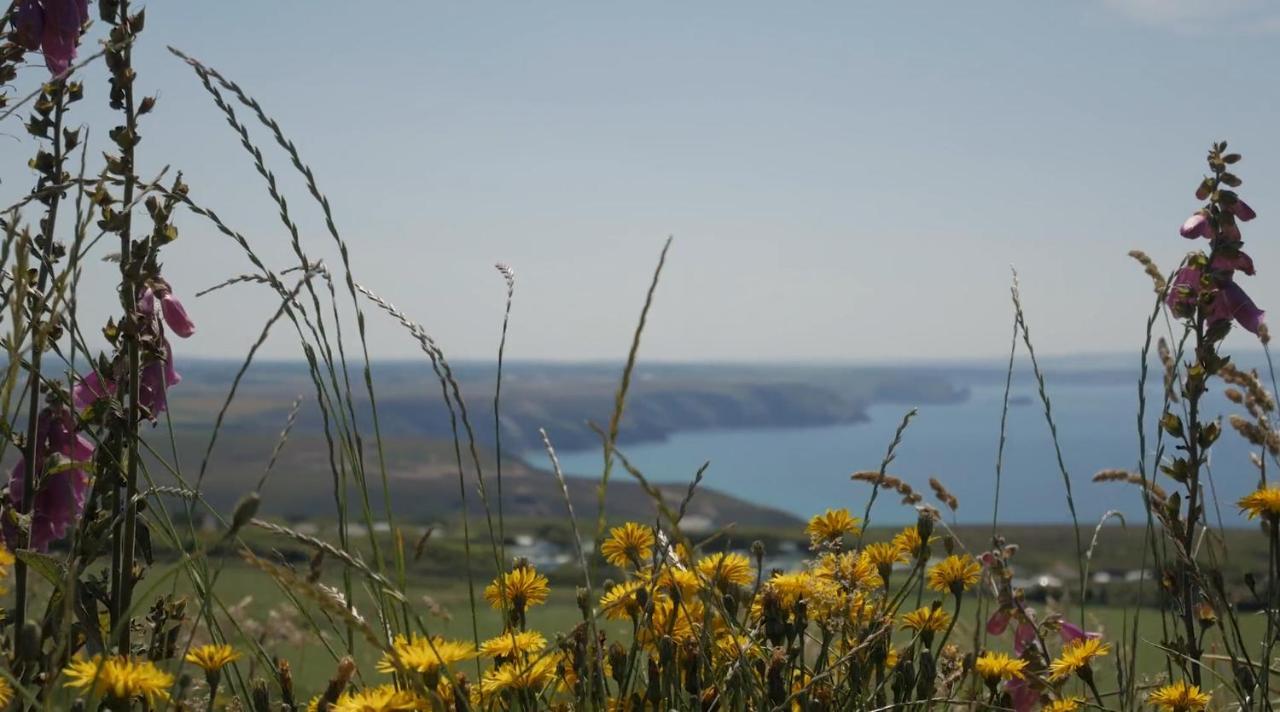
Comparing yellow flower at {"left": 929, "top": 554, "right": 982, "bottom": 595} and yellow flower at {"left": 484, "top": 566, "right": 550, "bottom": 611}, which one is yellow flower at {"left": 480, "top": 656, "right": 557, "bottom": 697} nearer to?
yellow flower at {"left": 484, "top": 566, "right": 550, "bottom": 611}

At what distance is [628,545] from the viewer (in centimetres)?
196

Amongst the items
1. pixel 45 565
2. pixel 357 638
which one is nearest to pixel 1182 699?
pixel 45 565

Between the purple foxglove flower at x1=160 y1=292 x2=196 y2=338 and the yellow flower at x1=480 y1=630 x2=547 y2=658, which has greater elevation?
the purple foxglove flower at x1=160 y1=292 x2=196 y2=338

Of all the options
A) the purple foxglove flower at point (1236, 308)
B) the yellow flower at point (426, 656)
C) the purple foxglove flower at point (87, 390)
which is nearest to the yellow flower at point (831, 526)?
the yellow flower at point (426, 656)

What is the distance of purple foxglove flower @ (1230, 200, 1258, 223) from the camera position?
7.91 feet

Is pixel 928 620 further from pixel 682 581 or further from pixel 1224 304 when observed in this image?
pixel 1224 304

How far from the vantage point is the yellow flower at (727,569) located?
1.84 meters

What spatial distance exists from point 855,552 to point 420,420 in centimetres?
18936

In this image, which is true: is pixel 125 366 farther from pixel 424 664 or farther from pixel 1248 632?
pixel 1248 632

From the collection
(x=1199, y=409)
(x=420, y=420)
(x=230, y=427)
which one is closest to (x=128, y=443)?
(x=1199, y=409)

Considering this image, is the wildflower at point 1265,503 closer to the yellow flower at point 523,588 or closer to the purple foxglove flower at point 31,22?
the yellow flower at point 523,588

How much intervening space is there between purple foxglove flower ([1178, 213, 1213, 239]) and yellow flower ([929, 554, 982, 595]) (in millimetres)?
988

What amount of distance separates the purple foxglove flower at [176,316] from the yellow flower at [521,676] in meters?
0.96

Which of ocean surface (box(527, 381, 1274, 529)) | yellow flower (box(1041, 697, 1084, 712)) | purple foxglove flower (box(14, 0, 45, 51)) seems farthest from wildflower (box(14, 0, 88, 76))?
ocean surface (box(527, 381, 1274, 529))
